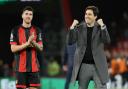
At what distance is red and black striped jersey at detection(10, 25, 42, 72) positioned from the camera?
9.79 metres

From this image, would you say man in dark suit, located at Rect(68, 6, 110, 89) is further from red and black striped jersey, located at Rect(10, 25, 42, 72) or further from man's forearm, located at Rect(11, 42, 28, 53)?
man's forearm, located at Rect(11, 42, 28, 53)

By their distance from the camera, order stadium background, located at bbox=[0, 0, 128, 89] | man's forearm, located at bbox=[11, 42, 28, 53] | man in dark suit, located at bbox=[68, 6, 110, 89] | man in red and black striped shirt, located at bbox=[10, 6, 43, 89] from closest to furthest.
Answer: man's forearm, located at bbox=[11, 42, 28, 53] < man in red and black striped shirt, located at bbox=[10, 6, 43, 89] < man in dark suit, located at bbox=[68, 6, 110, 89] < stadium background, located at bbox=[0, 0, 128, 89]

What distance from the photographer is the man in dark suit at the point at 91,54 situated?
9.84 m

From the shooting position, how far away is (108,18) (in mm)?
23203

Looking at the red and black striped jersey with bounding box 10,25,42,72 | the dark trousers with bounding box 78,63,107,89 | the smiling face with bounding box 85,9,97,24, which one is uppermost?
the smiling face with bounding box 85,9,97,24

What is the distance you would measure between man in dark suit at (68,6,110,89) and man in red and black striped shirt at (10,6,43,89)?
2.30 ft

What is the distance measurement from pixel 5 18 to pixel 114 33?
4.73 meters

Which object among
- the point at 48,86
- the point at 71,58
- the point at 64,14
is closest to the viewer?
the point at 71,58

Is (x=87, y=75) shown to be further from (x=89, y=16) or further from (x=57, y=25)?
(x=57, y=25)

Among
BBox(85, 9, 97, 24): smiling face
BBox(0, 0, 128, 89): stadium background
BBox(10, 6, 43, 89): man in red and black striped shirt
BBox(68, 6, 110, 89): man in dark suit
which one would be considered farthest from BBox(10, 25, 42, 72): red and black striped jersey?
BBox(0, 0, 128, 89): stadium background

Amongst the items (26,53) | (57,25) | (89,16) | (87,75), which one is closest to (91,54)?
(87,75)

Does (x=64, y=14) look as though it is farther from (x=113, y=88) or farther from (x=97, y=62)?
(x=97, y=62)

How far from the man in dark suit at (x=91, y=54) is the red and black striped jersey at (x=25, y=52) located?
2.32 ft

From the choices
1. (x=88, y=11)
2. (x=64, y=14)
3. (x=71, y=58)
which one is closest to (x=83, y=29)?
(x=88, y=11)
